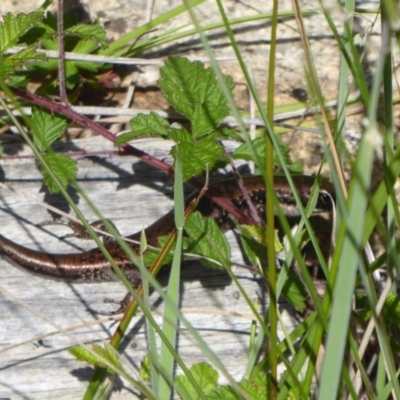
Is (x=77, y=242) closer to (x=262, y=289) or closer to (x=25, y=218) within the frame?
(x=25, y=218)

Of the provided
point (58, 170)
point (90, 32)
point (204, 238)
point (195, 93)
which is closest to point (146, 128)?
point (195, 93)

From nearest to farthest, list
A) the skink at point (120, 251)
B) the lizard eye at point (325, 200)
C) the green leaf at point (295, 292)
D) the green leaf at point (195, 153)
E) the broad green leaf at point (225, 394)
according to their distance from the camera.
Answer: the broad green leaf at point (225, 394)
the green leaf at point (195, 153)
the green leaf at point (295, 292)
the skink at point (120, 251)
the lizard eye at point (325, 200)

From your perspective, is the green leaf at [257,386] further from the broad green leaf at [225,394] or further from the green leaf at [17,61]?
the green leaf at [17,61]

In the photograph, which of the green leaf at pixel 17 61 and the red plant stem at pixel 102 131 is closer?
the green leaf at pixel 17 61

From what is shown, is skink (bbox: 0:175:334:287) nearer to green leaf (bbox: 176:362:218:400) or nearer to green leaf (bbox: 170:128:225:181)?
green leaf (bbox: 170:128:225:181)

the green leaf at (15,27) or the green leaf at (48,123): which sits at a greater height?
the green leaf at (15,27)

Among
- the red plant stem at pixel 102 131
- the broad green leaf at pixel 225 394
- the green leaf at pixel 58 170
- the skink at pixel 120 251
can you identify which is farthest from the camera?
the skink at pixel 120 251

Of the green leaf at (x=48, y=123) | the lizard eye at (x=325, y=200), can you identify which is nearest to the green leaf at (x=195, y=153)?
the green leaf at (x=48, y=123)

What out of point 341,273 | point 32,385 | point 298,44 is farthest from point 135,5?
point 341,273

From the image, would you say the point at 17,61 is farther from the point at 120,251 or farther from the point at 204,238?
the point at 120,251
